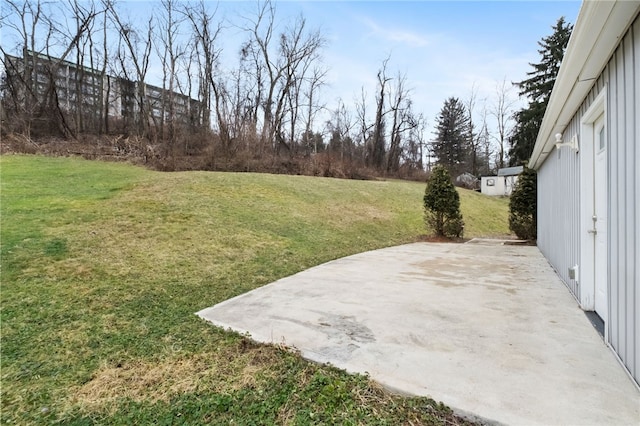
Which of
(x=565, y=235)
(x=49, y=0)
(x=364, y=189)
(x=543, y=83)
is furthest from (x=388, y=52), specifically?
(x=565, y=235)

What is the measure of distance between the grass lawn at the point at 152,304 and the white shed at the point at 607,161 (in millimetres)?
→ 1458

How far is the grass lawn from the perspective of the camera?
1903 mm

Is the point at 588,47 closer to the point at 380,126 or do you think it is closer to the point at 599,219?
the point at 599,219

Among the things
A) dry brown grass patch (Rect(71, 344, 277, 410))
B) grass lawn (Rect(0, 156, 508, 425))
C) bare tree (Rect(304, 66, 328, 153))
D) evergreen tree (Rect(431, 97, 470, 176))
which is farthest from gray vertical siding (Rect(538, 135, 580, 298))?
evergreen tree (Rect(431, 97, 470, 176))

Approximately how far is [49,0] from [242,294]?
24.3 meters

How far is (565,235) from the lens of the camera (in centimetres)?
423

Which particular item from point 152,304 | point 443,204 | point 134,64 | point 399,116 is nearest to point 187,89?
point 134,64

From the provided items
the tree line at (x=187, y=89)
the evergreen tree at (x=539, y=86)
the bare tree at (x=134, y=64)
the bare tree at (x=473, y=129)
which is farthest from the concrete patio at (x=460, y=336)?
the bare tree at (x=473, y=129)

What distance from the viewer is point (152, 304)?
361 cm

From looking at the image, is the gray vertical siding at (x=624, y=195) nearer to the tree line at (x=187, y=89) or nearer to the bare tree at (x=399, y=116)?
the tree line at (x=187, y=89)

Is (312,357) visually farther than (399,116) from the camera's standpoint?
No

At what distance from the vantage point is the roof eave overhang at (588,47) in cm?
179

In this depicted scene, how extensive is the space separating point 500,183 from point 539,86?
8216 mm

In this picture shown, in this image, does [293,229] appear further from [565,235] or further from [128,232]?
[565,235]
